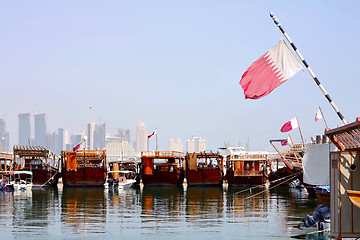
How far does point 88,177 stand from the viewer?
7044 centimetres

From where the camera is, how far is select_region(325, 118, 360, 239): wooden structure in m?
15.0

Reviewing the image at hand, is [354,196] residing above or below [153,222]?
above

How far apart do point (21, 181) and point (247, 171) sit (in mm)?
28255

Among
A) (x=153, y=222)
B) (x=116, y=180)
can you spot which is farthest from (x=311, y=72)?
(x=116, y=180)

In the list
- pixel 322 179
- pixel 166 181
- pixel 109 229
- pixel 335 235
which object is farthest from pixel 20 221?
pixel 166 181

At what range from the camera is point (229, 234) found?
23.9 m

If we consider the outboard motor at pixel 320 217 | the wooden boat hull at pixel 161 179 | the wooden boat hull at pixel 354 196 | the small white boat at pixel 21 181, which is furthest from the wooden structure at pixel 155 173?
the wooden boat hull at pixel 354 196

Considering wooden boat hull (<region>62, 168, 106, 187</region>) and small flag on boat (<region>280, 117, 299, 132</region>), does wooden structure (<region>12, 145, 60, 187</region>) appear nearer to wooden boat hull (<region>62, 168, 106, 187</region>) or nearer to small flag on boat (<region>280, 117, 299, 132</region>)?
wooden boat hull (<region>62, 168, 106, 187</region>)

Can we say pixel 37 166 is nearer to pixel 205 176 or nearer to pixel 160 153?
pixel 160 153

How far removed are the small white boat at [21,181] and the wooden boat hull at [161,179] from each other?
559 inches

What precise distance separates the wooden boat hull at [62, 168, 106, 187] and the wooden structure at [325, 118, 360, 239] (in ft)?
186

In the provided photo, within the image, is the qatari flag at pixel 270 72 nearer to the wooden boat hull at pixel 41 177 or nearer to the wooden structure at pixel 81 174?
the wooden structure at pixel 81 174

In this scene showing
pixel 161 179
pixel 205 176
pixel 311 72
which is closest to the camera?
pixel 311 72

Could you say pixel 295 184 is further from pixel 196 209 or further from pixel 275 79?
pixel 275 79
